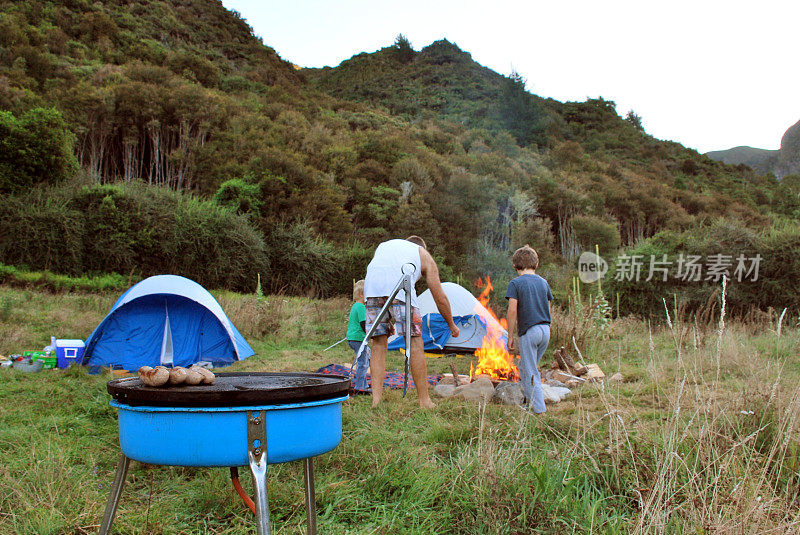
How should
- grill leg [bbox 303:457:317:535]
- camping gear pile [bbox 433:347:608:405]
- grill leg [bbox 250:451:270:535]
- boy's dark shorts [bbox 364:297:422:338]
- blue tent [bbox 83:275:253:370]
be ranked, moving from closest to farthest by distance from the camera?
grill leg [bbox 250:451:270:535]
grill leg [bbox 303:457:317:535]
boy's dark shorts [bbox 364:297:422:338]
camping gear pile [bbox 433:347:608:405]
blue tent [bbox 83:275:253:370]

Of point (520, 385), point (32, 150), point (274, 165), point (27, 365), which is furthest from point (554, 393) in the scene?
point (274, 165)

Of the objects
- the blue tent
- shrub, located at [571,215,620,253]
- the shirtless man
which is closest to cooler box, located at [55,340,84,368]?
the blue tent

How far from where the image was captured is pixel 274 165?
74.0 feet

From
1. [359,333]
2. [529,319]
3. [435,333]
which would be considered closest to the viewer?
[529,319]

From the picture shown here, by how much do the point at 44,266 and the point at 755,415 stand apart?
48.2ft

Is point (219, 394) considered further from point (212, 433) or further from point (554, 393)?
point (554, 393)

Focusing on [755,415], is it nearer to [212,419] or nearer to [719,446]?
[719,446]

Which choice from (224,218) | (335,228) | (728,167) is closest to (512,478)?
(224,218)

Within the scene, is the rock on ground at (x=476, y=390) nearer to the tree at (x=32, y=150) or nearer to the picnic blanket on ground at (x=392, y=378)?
the picnic blanket on ground at (x=392, y=378)

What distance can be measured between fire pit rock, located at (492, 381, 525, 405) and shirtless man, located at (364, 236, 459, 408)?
0.87 m

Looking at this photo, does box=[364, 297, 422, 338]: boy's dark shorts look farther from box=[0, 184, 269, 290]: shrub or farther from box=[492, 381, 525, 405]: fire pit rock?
box=[0, 184, 269, 290]: shrub

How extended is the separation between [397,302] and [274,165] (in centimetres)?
1919

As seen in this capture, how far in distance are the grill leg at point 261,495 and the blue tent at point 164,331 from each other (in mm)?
6391

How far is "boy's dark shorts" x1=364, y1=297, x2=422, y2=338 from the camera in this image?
4.52 m
